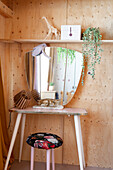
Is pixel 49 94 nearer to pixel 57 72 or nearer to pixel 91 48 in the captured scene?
pixel 57 72

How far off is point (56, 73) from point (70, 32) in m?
0.57

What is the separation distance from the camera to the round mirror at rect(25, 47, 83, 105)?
299cm

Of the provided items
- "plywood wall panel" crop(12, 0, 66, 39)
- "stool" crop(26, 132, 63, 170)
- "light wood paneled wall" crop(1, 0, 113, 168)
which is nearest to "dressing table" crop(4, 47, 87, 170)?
"light wood paneled wall" crop(1, 0, 113, 168)

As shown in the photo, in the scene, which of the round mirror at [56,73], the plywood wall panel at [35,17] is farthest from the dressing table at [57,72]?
the plywood wall panel at [35,17]

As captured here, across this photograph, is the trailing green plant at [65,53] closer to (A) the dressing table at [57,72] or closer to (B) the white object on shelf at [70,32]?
(A) the dressing table at [57,72]

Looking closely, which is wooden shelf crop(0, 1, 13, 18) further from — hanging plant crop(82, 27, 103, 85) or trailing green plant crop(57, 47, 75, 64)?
hanging plant crop(82, 27, 103, 85)

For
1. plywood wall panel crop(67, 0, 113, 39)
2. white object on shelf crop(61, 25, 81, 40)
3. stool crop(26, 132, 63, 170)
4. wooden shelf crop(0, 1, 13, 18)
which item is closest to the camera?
stool crop(26, 132, 63, 170)

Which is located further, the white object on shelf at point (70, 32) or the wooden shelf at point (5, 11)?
the white object on shelf at point (70, 32)

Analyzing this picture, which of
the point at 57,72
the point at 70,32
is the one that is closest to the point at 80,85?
the point at 57,72

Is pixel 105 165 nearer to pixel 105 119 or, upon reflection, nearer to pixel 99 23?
pixel 105 119

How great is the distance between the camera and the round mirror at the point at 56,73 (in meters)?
2.99

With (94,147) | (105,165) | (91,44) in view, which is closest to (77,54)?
(91,44)

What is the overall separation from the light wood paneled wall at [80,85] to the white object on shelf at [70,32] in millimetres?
178

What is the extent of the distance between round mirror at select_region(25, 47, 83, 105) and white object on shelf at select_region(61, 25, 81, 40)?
0.20 meters
